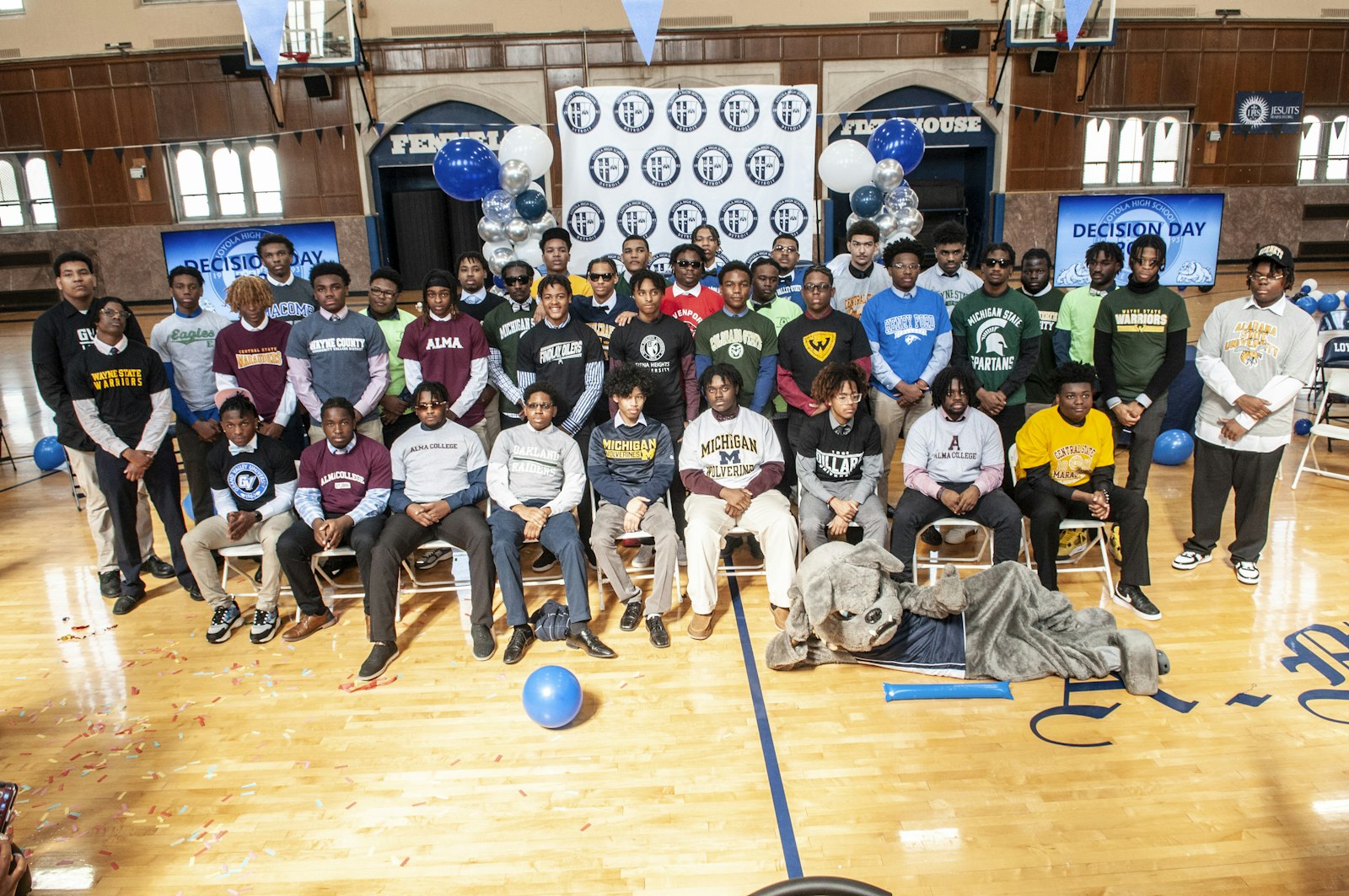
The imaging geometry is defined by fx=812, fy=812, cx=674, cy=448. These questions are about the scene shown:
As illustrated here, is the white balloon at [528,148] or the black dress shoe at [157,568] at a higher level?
the white balloon at [528,148]

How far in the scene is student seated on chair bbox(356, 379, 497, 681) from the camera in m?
3.86

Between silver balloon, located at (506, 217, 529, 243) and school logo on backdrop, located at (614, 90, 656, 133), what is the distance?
4.70 ft

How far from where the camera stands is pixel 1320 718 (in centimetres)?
315

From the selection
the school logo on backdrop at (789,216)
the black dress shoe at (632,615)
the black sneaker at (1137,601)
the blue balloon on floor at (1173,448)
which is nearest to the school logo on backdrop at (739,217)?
the school logo on backdrop at (789,216)

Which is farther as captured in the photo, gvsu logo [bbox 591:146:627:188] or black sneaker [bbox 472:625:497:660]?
gvsu logo [bbox 591:146:627:188]

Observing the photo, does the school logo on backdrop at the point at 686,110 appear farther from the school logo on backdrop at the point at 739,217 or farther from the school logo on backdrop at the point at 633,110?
the school logo on backdrop at the point at 739,217

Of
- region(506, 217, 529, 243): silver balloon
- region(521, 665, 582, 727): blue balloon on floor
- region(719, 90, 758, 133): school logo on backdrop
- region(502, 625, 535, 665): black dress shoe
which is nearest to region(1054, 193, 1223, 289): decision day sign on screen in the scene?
region(719, 90, 758, 133): school logo on backdrop

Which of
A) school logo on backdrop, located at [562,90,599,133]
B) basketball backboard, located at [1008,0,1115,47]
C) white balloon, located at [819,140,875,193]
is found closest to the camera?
white balloon, located at [819,140,875,193]

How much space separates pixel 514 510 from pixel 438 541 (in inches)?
17.7

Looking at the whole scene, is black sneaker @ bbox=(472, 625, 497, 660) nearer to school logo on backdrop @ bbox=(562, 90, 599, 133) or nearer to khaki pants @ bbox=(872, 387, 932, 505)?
khaki pants @ bbox=(872, 387, 932, 505)

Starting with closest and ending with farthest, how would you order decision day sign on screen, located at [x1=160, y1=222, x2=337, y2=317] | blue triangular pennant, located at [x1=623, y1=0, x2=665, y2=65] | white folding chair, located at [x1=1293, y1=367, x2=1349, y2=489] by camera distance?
blue triangular pennant, located at [x1=623, y1=0, x2=665, y2=65]
white folding chair, located at [x1=1293, y1=367, x2=1349, y2=489]
decision day sign on screen, located at [x1=160, y1=222, x2=337, y2=317]

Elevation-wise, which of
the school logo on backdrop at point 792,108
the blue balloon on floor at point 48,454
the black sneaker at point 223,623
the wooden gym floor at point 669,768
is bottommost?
the wooden gym floor at point 669,768

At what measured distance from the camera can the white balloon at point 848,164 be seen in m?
7.38

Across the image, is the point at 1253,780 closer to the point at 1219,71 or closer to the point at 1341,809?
the point at 1341,809
